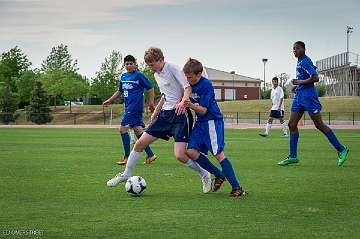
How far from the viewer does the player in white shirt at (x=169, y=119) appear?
908 centimetres

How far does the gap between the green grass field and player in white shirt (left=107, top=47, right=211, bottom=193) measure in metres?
0.36

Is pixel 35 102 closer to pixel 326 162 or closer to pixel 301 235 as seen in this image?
pixel 326 162

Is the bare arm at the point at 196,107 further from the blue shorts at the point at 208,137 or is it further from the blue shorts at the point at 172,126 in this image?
the blue shorts at the point at 172,126

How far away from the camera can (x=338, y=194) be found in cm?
877

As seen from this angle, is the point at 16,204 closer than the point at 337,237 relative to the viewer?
No

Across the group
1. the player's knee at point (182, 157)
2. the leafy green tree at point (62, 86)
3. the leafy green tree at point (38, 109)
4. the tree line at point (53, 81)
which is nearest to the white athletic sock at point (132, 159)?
the player's knee at point (182, 157)

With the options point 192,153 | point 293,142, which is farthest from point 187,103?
point 293,142

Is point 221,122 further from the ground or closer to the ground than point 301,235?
further from the ground

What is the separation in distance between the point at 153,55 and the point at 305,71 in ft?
15.5

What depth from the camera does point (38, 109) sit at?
214 ft

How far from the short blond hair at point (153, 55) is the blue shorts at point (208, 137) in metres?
1.07

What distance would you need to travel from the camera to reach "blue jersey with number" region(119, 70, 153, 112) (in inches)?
545

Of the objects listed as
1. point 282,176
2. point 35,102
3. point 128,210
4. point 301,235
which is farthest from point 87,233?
point 35,102

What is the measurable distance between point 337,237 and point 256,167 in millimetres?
6869
